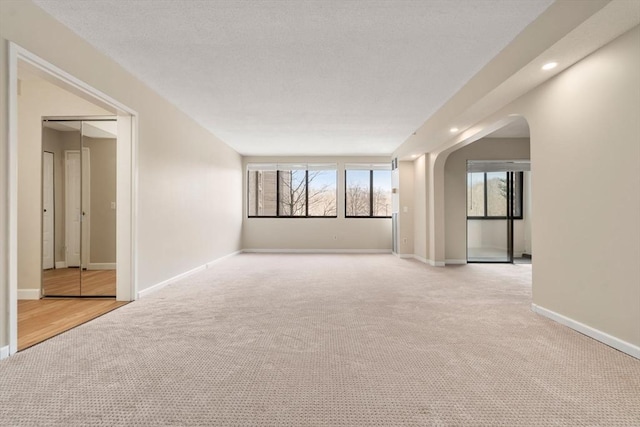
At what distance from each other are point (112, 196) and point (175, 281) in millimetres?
1619

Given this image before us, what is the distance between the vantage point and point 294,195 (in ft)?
32.2

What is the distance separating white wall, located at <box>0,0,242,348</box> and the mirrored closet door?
2.26ft

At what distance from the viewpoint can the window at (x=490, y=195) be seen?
7.46 metres

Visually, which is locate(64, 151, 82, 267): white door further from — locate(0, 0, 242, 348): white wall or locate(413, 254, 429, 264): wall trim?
locate(413, 254, 429, 264): wall trim

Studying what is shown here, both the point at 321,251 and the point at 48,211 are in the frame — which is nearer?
the point at 48,211

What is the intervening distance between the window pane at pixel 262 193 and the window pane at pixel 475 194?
17.3ft

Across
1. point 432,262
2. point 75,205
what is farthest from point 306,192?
point 75,205

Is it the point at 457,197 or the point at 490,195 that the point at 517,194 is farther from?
the point at 457,197

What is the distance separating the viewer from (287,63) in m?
3.73

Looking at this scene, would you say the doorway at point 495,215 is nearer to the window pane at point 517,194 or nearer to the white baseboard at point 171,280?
the window pane at point 517,194

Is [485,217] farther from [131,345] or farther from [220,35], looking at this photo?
[131,345]

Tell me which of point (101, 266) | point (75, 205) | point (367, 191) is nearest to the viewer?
point (75, 205)

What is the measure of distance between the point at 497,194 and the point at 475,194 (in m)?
0.49

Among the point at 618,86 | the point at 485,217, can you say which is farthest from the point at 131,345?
the point at 485,217
